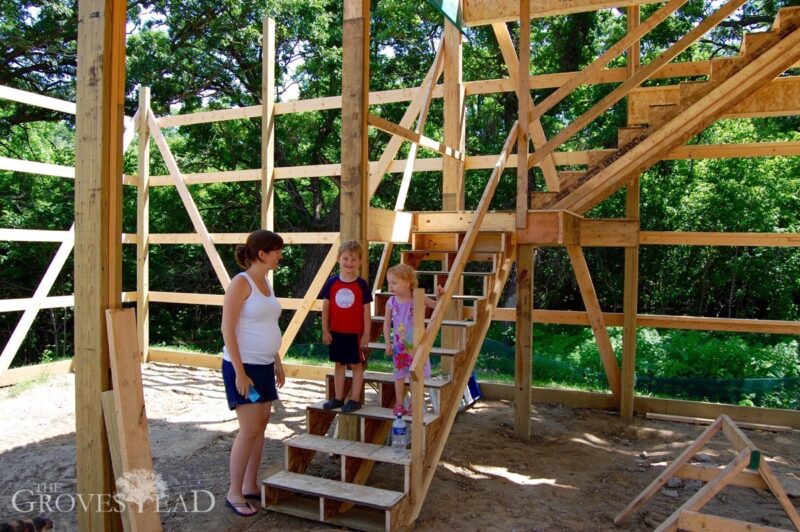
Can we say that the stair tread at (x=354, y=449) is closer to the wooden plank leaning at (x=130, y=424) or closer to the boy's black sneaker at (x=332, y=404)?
the boy's black sneaker at (x=332, y=404)

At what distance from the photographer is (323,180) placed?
56.6 ft

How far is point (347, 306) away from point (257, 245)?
0.84m

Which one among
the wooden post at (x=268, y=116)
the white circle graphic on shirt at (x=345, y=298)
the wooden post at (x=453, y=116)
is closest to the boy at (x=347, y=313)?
the white circle graphic on shirt at (x=345, y=298)

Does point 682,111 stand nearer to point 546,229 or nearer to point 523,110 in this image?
point 523,110

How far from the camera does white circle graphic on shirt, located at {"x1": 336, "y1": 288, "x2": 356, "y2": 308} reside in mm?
4172

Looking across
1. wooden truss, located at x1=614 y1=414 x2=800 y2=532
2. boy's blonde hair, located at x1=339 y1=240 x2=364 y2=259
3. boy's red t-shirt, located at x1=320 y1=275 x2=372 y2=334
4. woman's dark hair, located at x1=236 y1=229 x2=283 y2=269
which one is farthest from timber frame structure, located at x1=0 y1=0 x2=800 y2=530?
wooden truss, located at x1=614 y1=414 x2=800 y2=532

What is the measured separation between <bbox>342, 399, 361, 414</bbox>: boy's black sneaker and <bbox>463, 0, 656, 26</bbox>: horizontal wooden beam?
173 inches

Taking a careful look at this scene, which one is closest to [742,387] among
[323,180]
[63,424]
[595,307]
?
[595,307]

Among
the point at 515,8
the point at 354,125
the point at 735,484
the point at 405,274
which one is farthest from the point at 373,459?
the point at 515,8

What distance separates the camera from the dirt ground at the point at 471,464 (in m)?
3.96

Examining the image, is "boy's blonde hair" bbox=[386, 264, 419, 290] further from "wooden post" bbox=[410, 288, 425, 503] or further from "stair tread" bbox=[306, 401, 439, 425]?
"stair tread" bbox=[306, 401, 439, 425]

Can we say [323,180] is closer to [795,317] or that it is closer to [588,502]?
[795,317]

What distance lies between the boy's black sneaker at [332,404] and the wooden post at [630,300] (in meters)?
3.46

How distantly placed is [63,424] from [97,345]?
377cm
